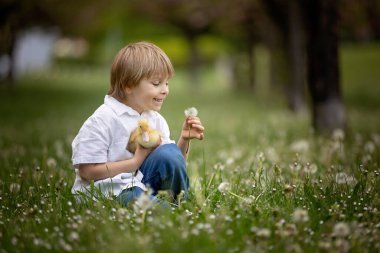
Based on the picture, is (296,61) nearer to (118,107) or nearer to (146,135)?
(118,107)

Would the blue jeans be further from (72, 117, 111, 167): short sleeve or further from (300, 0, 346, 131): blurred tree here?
(300, 0, 346, 131): blurred tree

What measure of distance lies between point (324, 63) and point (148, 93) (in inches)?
179

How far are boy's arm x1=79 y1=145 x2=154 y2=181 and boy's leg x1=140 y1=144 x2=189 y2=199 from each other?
0.17 feet

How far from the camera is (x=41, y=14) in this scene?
21203 mm

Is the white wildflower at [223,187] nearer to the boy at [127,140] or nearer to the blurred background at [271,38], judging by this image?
the boy at [127,140]

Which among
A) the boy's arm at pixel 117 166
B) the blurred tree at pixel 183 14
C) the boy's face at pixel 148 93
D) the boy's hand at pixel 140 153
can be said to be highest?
the blurred tree at pixel 183 14

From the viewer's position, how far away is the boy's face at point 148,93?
13.4ft

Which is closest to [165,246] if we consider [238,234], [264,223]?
[238,234]

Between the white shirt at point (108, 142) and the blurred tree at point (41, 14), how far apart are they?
10495 millimetres

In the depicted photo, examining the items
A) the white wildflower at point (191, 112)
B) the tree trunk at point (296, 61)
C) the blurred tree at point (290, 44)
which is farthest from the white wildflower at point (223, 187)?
Answer: the tree trunk at point (296, 61)

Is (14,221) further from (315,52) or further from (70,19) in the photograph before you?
(70,19)

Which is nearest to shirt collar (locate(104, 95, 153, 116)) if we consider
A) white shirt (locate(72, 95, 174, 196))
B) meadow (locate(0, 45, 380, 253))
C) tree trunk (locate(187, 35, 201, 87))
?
white shirt (locate(72, 95, 174, 196))

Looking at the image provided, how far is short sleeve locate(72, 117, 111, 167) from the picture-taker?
155 inches

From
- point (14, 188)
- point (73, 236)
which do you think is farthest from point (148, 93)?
point (73, 236)
